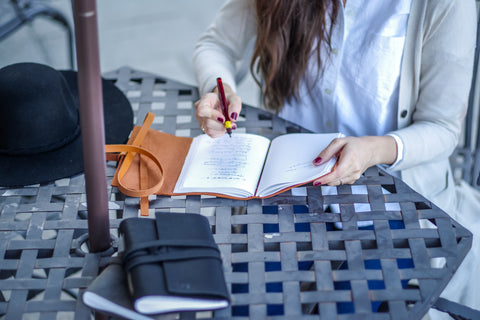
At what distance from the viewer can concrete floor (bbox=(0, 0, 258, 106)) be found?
7.74 feet

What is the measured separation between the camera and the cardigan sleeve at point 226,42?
1.13 m

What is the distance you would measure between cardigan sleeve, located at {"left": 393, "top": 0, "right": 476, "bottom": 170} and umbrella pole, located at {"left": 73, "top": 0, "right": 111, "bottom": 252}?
0.58 m

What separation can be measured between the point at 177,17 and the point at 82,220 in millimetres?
2142

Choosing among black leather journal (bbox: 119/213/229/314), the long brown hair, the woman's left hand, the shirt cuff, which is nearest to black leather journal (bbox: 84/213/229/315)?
black leather journal (bbox: 119/213/229/314)

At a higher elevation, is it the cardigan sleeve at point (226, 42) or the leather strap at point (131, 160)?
the cardigan sleeve at point (226, 42)

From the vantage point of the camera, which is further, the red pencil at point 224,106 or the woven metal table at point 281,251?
the red pencil at point 224,106

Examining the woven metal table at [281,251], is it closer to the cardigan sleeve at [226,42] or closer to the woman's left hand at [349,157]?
the woman's left hand at [349,157]

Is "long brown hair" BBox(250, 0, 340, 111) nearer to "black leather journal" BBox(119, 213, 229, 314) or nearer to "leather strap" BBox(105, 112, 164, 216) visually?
"leather strap" BBox(105, 112, 164, 216)

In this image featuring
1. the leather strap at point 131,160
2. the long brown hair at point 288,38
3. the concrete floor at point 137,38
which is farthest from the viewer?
the concrete floor at point 137,38

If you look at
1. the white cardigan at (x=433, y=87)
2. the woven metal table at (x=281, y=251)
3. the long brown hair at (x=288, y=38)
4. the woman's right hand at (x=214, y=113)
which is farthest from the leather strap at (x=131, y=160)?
the long brown hair at (x=288, y=38)

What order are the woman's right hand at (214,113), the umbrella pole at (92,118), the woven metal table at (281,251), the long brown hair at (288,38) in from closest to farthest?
the umbrella pole at (92,118)
the woven metal table at (281,251)
the woman's right hand at (214,113)
the long brown hair at (288,38)

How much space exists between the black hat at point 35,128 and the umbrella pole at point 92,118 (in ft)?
0.69

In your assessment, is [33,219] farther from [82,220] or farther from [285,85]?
[285,85]

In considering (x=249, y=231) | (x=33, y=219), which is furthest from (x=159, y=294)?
(x=33, y=219)
